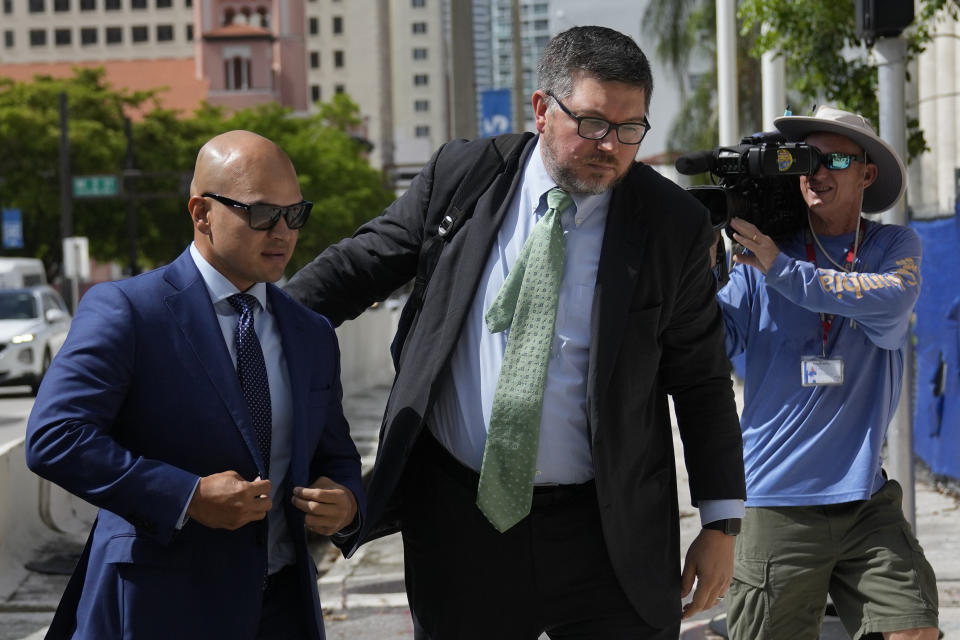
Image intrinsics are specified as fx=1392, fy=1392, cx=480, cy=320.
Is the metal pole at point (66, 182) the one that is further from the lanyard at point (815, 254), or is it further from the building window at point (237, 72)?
the building window at point (237, 72)

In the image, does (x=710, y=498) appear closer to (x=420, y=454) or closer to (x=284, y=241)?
(x=420, y=454)

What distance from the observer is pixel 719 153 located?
4.23 meters

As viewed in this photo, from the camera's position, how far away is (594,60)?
3.04m

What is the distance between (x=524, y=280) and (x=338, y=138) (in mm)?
60127

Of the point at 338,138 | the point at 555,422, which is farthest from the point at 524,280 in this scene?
the point at 338,138

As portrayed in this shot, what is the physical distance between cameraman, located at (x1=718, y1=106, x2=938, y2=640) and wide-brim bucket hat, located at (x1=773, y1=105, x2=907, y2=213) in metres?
0.02

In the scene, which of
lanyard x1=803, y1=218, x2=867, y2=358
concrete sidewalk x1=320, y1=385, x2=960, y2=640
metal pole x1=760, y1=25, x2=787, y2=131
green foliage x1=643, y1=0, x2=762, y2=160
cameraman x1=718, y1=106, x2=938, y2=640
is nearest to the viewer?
cameraman x1=718, y1=106, x2=938, y2=640

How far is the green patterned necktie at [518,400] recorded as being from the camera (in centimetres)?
304

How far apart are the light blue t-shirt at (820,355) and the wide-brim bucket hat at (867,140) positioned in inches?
9.4

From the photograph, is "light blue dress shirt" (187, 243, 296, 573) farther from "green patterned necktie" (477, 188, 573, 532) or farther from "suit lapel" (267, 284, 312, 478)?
"green patterned necktie" (477, 188, 573, 532)

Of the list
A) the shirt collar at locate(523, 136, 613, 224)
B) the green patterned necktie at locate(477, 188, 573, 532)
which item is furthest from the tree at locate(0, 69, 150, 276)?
the green patterned necktie at locate(477, 188, 573, 532)

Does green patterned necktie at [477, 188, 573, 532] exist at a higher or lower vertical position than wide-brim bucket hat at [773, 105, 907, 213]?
lower

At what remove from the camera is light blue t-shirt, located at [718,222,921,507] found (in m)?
3.97

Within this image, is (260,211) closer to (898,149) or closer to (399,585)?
(898,149)
